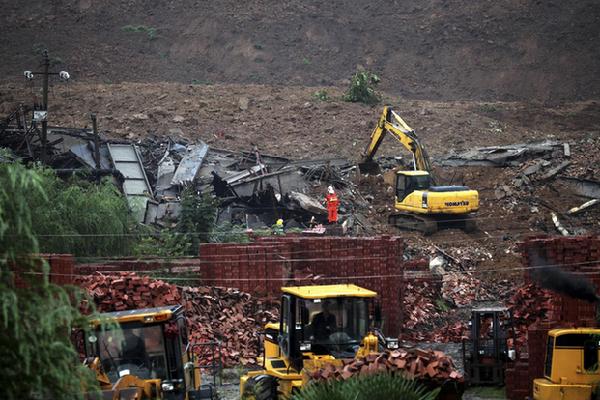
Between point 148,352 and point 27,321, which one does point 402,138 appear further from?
point 27,321

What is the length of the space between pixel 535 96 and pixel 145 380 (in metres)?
48.3

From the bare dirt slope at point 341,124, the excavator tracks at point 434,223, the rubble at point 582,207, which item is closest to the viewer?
the excavator tracks at point 434,223

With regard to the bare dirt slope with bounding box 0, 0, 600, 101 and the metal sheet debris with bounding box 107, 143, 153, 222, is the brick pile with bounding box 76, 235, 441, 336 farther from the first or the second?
the bare dirt slope with bounding box 0, 0, 600, 101

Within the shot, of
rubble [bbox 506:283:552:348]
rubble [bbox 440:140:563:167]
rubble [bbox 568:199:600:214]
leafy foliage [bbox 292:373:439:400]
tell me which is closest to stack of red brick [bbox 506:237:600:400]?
rubble [bbox 506:283:552:348]

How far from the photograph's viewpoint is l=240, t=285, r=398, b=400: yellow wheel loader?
49.7 feet

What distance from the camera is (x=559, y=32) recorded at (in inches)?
2512

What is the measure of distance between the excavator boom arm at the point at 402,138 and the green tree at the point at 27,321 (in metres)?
29.1

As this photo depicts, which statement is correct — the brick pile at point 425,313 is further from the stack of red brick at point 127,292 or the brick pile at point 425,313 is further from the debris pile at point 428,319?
the stack of red brick at point 127,292

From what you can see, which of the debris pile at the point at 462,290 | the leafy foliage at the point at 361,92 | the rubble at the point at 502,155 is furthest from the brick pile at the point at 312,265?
the leafy foliage at the point at 361,92

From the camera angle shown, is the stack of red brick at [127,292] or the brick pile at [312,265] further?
the brick pile at [312,265]

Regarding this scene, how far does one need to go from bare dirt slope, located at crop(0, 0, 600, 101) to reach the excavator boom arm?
21215 mm

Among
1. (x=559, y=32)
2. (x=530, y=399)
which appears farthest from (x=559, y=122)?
(x=530, y=399)

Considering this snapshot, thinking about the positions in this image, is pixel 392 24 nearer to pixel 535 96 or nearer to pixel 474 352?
pixel 535 96

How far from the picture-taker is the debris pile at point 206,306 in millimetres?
20109
